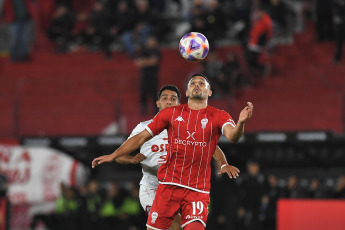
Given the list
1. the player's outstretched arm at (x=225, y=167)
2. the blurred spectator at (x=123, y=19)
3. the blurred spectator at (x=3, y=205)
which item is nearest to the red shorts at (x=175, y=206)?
the player's outstretched arm at (x=225, y=167)

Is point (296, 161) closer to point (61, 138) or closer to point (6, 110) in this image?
point (61, 138)

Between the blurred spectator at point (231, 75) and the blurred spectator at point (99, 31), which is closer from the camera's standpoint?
the blurred spectator at point (231, 75)

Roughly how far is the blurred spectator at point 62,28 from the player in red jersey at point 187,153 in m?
13.0

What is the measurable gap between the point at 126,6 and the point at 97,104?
154 inches

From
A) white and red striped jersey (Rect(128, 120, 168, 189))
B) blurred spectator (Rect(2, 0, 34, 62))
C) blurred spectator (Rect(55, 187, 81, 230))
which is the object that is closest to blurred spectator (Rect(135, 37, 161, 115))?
blurred spectator (Rect(55, 187, 81, 230))

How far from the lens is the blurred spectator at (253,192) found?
1526cm

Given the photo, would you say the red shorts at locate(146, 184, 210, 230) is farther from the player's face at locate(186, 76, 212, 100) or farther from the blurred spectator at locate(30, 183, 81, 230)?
the blurred spectator at locate(30, 183, 81, 230)

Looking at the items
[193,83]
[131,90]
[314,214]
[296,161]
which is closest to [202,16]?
[131,90]

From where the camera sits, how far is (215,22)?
18297 mm

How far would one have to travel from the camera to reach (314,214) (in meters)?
10.9

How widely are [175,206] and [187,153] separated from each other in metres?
0.57

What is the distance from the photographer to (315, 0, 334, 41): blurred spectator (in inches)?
698

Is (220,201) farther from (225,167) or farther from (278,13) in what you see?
(225,167)

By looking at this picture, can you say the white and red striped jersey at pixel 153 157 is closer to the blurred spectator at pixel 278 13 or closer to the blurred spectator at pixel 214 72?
the blurred spectator at pixel 214 72
